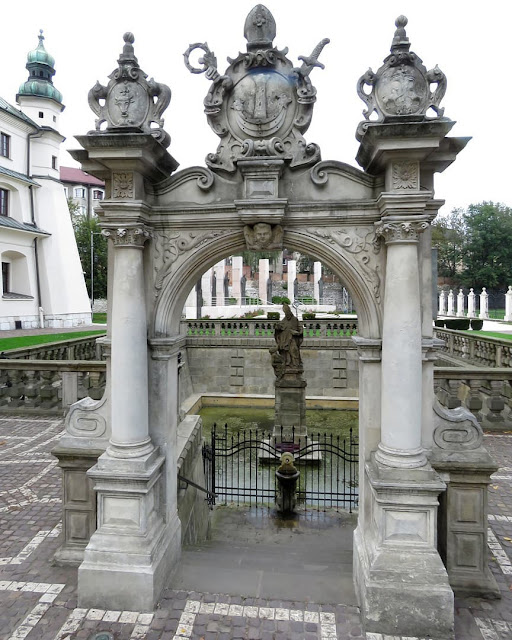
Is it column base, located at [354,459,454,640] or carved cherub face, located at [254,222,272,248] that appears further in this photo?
carved cherub face, located at [254,222,272,248]

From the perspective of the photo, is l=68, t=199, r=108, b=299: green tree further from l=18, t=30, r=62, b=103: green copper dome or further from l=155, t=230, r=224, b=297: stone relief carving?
l=155, t=230, r=224, b=297: stone relief carving

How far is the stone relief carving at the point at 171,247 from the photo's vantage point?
457 centimetres

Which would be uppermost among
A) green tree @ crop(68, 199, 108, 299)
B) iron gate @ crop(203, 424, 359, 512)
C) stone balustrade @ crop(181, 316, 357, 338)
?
green tree @ crop(68, 199, 108, 299)

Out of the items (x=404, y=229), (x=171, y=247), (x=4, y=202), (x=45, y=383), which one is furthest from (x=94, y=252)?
(x=404, y=229)

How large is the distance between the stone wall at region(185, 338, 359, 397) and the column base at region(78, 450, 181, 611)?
13.7 m

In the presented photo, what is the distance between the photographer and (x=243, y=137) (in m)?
4.48

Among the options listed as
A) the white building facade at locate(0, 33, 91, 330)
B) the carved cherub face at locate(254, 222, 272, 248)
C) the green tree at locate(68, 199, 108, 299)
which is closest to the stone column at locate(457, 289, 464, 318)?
the white building facade at locate(0, 33, 91, 330)

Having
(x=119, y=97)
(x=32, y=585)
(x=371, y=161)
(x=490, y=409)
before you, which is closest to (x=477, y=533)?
(x=371, y=161)

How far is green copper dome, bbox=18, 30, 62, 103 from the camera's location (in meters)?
31.7

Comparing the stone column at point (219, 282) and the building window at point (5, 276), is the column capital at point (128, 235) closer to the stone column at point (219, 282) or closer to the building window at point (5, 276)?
the building window at point (5, 276)

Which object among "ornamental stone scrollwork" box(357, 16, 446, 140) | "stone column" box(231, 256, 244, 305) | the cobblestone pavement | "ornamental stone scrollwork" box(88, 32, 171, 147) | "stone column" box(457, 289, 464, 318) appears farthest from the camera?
"stone column" box(457, 289, 464, 318)

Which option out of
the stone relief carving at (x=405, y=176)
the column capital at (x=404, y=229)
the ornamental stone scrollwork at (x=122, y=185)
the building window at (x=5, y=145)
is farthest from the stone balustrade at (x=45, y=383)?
the building window at (x=5, y=145)

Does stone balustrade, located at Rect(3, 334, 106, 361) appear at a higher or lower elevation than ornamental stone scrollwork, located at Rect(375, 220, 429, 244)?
lower

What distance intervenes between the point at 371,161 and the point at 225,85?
170cm
